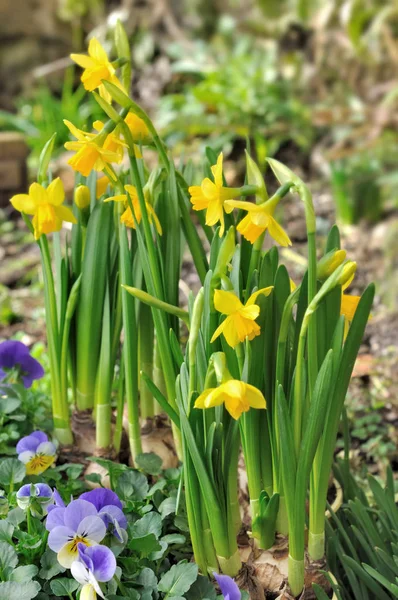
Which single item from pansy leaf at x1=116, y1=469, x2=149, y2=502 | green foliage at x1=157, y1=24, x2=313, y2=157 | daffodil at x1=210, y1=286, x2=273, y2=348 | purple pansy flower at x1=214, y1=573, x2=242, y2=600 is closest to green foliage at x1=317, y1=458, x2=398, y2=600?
purple pansy flower at x1=214, y1=573, x2=242, y2=600

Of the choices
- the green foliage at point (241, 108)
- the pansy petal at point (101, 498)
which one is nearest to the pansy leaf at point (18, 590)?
the pansy petal at point (101, 498)

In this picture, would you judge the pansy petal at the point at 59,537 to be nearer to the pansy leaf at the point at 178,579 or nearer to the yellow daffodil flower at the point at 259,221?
the pansy leaf at the point at 178,579

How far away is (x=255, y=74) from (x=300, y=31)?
0.54 meters

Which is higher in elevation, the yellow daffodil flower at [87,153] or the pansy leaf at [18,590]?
the yellow daffodil flower at [87,153]

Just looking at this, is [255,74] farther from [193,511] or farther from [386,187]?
[193,511]

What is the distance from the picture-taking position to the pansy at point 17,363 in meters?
1.26

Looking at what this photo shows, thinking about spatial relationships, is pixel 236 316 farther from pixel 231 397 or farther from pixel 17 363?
pixel 17 363

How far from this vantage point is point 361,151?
3.52 metres

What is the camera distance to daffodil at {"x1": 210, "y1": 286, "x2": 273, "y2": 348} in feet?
2.64

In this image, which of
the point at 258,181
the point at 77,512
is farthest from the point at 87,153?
the point at 77,512

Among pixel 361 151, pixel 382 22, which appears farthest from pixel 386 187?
pixel 382 22

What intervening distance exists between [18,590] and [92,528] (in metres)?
0.11

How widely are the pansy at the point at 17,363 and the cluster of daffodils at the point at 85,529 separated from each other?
0.35 metres

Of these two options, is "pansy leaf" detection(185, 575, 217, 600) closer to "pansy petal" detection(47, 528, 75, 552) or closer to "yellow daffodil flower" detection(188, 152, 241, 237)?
"pansy petal" detection(47, 528, 75, 552)
